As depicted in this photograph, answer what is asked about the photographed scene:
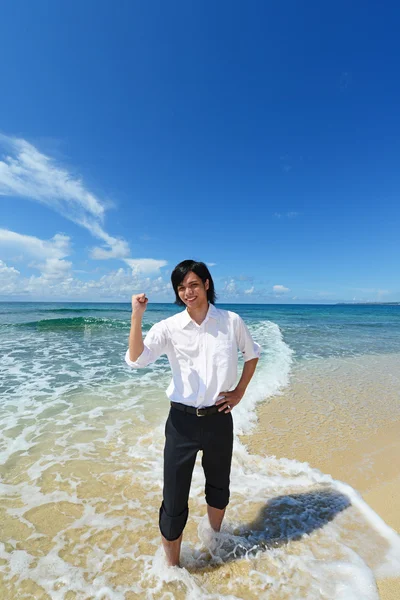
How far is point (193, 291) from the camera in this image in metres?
2.47

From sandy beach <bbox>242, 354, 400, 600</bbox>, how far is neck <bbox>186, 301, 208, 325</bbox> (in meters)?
2.77

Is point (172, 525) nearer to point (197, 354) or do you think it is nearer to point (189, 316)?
point (197, 354)

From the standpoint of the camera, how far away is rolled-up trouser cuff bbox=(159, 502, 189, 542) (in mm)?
2502

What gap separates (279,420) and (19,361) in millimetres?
10431

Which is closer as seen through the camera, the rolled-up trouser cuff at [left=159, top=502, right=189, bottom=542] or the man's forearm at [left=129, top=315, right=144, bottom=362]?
the man's forearm at [left=129, top=315, right=144, bottom=362]

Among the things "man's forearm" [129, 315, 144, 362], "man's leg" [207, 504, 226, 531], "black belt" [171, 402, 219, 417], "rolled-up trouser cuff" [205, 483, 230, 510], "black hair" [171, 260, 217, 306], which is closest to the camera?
"man's forearm" [129, 315, 144, 362]

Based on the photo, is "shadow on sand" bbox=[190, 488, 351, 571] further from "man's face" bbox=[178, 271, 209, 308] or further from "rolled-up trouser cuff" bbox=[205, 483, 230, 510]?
"man's face" bbox=[178, 271, 209, 308]

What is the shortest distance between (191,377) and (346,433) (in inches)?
194

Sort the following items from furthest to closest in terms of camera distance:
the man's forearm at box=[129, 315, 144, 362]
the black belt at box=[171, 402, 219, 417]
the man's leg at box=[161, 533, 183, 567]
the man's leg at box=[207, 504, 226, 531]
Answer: the man's leg at box=[207, 504, 226, 531]
the man's leg at box=[161, 533, 183, 567]
the black belt at box=[171, 402, 219, 417]
the man's forearm at box=[129, 315, 144, 362]

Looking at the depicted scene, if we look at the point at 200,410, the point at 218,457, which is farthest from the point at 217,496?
the point at 200,410

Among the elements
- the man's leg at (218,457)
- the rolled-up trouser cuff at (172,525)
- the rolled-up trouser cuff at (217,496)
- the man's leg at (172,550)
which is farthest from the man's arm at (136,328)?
the man's leg at (172,550)

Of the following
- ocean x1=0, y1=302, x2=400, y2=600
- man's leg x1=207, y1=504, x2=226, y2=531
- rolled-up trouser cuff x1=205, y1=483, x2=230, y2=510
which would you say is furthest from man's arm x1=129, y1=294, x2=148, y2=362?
ocean x1=0, y1=302, x2=400, y2=600

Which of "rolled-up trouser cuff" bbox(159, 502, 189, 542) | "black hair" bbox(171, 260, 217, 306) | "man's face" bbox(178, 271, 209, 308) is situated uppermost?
"black hair" bbox(171, 260, 217, 306)

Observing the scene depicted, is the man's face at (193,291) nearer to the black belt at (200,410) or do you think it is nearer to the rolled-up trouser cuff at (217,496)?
the black belt at (200,410)
